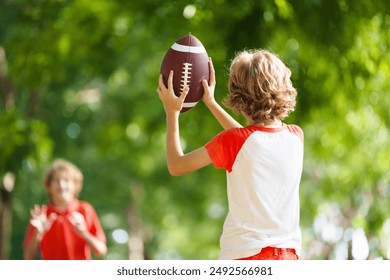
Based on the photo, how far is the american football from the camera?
17.1 ft

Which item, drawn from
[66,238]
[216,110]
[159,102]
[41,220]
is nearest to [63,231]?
[66,238]

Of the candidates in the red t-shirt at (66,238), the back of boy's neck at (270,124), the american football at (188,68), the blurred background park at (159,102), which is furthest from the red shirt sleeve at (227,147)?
the blurred background park at (159,102)

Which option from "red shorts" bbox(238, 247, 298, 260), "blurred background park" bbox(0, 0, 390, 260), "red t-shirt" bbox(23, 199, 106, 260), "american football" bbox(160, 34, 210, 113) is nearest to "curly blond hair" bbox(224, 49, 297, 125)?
"american football" bbox(160, 34, 210, 113)

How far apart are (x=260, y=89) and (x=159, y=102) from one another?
9.32 meters

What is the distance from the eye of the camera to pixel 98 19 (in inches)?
455

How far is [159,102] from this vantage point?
1387 cm

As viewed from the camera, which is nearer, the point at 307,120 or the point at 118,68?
the point at 307,120

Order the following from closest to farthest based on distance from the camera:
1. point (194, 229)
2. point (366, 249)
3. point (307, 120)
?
point (307, 120) < point (366, 249) < point (194, 229)

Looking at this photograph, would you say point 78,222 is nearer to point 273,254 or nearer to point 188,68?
point 188,68

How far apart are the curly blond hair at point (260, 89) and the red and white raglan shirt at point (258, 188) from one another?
0.42 feet
